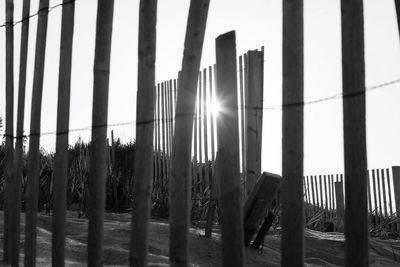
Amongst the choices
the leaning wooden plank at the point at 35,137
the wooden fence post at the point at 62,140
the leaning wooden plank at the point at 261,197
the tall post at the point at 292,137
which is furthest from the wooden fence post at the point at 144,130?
the leaning wooden plank at the point at 261,197

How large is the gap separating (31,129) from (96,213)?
95 centimetres

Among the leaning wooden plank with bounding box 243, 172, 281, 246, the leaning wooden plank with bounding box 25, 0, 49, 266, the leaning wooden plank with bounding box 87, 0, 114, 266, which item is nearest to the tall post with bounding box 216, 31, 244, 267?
the leaning wooden plank with bounding box 87, 0, 114, 266

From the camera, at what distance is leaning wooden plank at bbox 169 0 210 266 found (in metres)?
2.91

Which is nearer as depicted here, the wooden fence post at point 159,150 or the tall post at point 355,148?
the tall post at point 355,148

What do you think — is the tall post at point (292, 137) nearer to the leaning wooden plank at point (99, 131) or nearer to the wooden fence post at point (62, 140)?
the leaning wooden plank at point (99, 131)

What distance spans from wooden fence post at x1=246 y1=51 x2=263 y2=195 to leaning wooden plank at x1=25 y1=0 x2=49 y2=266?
62.0 inches

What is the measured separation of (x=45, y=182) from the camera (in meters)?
7.06

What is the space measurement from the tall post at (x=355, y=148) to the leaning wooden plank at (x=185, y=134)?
2.41 feet

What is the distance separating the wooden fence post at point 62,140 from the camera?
11.9ft

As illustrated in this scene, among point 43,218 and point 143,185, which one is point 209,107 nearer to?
point 43,218

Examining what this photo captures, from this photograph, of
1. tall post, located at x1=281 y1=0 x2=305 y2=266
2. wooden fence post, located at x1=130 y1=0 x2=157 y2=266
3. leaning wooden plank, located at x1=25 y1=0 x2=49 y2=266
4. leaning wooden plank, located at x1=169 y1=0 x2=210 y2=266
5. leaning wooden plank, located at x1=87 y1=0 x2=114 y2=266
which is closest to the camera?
tall post, located at x1=281 y1=0 x2=305 y2=266

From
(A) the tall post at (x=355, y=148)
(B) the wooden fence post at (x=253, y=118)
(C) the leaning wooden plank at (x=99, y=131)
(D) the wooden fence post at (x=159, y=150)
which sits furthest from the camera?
(D) the wooden fence post at (x=159, y=150)

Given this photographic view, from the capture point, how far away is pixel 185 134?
2.95 m

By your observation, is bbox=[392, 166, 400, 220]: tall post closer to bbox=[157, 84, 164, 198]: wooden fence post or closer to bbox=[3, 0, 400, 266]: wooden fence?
bbox=[157, 84, 164, 198]: wooden fence post
